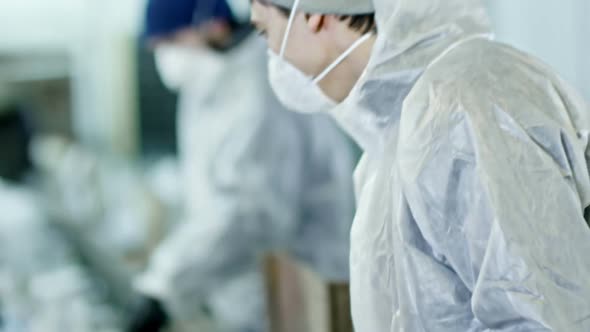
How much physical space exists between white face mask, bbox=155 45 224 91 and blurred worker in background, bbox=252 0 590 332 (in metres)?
1.07

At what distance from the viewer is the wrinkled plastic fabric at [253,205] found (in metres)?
1.93

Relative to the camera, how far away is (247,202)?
6.30 ft

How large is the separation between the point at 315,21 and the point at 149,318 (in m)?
1.01

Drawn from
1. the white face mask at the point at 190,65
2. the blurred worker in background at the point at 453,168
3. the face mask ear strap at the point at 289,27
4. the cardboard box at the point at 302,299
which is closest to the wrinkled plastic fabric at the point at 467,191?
the blurred worker in background at the point at 453,168

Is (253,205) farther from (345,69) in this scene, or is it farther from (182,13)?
(345,69)

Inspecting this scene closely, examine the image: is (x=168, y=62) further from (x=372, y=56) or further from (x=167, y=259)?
(x=372, y=56)

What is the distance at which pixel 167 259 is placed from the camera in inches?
79.6

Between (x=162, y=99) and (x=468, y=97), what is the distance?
3.31 meters

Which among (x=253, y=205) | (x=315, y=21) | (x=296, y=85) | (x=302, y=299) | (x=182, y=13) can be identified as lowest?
(x=253, y=205)

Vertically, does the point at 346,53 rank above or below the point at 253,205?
above

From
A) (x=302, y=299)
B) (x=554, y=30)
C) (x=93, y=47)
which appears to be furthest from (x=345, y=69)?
(x=93, y=47)

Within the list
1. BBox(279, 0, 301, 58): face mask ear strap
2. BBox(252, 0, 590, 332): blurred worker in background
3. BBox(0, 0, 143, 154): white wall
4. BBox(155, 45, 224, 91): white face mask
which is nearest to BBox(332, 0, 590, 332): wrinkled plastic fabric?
BBox(252, 0, 590, 332): blurred worker in background

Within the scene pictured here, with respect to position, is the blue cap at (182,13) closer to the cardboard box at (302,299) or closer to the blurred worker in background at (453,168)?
the cardboard box at (302,299)

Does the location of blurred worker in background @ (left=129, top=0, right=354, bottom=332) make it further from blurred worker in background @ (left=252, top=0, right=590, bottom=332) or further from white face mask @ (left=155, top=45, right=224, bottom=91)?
blurred worker in background @ (left=252, top=0, right=590, bottom=332)
